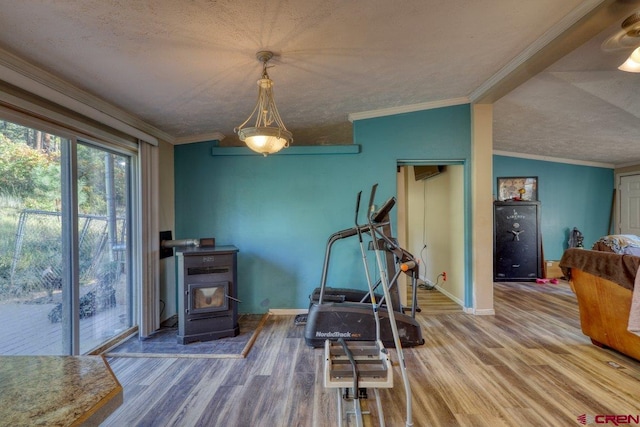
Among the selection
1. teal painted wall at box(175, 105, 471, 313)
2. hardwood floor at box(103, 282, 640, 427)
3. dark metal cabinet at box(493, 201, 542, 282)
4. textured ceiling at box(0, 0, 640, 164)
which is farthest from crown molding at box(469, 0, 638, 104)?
dark metal cabinet at box(493, 201, 542, 282)

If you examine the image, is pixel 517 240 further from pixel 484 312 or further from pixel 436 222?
pixel 484 312

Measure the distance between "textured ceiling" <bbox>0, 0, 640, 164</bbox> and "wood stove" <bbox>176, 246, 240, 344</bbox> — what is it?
155cm

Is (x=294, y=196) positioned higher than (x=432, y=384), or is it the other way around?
(x=294, y=196)

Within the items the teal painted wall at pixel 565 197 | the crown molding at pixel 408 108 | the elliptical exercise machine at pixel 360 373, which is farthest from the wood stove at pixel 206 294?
the teal painted wall at pixel 565 197

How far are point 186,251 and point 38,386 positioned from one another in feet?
7.57

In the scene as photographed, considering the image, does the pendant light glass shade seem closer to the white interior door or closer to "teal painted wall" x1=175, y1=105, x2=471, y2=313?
"teal painted wall" x1=175, y1=105, x2=471, y2=313

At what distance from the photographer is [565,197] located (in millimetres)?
5867

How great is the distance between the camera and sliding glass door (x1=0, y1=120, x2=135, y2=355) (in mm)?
1989

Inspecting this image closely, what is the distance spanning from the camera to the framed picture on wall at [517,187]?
19.1 ft

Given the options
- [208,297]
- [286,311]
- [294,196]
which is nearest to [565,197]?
[294,196]

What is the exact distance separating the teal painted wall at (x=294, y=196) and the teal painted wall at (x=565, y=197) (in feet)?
10.1

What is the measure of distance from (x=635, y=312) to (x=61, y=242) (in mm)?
4516

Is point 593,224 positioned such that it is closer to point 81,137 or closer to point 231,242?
point 231,242

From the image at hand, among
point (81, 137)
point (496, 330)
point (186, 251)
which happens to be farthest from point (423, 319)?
point (81, 137)
